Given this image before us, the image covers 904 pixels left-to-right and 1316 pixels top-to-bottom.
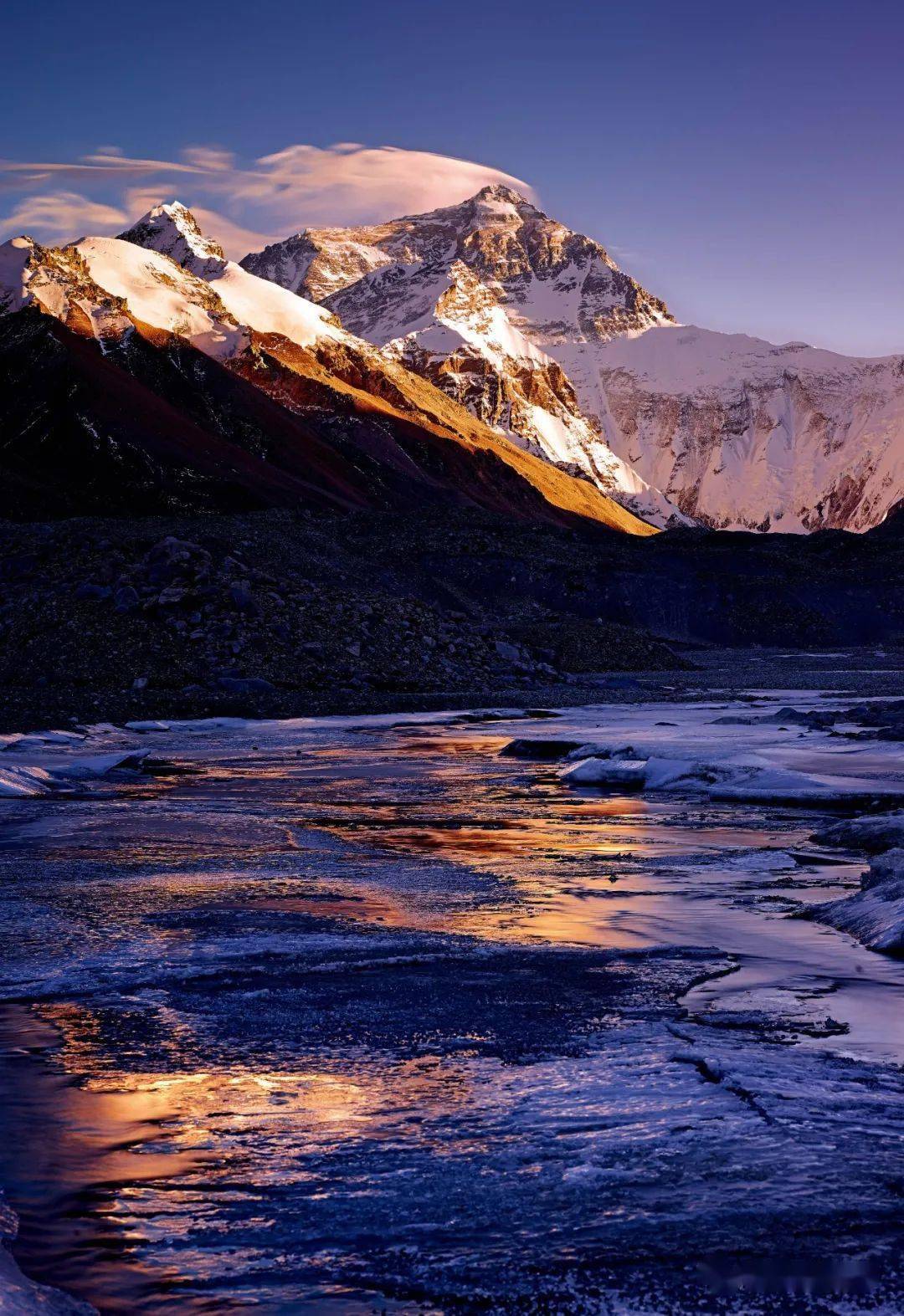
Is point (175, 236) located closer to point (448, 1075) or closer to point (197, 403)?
point (197, 403)

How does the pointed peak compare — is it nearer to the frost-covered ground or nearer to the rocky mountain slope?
the rocky mountain slope

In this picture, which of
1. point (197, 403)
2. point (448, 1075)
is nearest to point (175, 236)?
point (197, 403)

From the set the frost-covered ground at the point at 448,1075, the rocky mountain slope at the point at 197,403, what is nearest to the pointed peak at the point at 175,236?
the rocky mountain slope at the point at 197,403

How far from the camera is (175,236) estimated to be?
146m

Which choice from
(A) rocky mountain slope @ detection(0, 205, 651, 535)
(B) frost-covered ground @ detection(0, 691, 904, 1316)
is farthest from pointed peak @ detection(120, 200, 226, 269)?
(B) frost-covered ground @ detection(0, 691, 904, 1316)

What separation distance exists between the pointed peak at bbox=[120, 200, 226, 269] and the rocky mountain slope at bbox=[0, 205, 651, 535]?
Result: 48 centimetres

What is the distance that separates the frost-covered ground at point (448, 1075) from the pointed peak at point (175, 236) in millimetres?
138665

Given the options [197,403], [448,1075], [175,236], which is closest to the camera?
[448,1075]

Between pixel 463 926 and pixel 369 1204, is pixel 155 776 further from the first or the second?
pixel 369 1204

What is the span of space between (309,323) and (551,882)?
422ft

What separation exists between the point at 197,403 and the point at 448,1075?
87669 millimetres

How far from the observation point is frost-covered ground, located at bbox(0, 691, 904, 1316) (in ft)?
12.3

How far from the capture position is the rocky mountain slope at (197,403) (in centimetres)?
7288

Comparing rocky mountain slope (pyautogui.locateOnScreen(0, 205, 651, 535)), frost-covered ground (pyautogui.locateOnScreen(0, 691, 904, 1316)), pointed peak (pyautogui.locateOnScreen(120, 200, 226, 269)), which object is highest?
pointed peak (pyautogui.locateOnScreen(120, 200, 226, 269))
